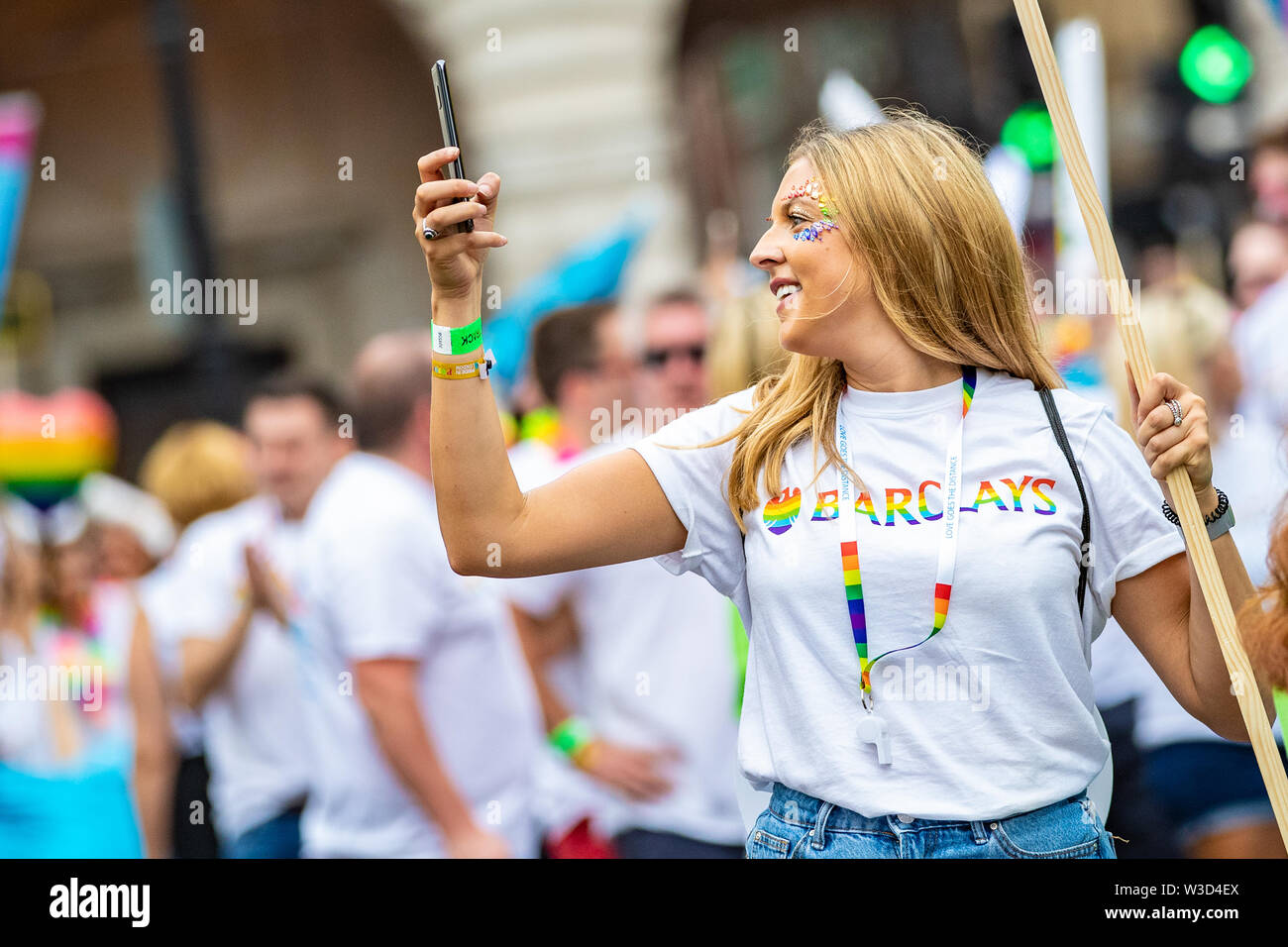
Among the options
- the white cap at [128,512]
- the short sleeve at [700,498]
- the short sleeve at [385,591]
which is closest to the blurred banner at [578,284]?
the white cap at [128,512]

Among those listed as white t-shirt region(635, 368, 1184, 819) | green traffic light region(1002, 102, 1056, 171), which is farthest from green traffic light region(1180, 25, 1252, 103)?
white t-shirt region(635, 368, 1184, 819)

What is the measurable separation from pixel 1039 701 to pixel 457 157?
1097 millimetres

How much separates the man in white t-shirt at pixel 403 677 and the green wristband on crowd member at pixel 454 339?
215cm

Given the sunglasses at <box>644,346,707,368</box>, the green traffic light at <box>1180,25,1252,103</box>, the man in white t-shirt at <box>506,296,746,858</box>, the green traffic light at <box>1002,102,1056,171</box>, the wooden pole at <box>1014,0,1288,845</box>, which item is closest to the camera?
the wooden pole at <box>1014,0,1288,845</box>

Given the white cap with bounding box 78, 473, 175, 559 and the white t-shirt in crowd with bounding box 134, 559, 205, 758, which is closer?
the white t-shirt in crowd with bounding box 134, 559, 205, 758

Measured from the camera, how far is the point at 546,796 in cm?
450

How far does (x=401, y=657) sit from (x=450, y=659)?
17 centimetres

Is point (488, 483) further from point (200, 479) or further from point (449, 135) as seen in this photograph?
point (200, 479)

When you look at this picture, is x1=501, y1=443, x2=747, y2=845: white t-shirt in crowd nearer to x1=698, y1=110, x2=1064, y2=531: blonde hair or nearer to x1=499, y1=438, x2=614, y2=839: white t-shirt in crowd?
x1=499, y1=438, x2=614, y2=839: white t-shirt in crowd

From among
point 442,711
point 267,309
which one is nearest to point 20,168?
point 442,711

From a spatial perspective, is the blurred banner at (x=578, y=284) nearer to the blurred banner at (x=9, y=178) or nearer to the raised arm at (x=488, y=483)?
the blurred banner at (x=9, y=178)

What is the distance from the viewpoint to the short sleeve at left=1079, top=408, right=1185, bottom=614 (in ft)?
7.34

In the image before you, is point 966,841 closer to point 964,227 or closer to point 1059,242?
point 964,227

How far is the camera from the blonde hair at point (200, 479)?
5.91 metres
